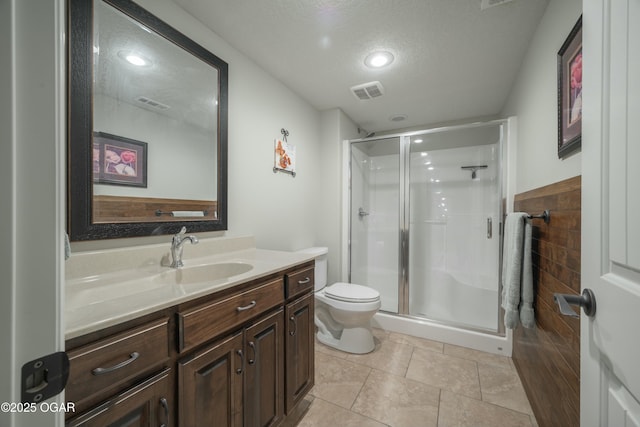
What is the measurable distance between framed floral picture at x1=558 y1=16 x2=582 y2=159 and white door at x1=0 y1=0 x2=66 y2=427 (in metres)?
1.49

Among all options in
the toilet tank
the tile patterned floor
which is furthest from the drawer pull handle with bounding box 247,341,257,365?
the toilet tank

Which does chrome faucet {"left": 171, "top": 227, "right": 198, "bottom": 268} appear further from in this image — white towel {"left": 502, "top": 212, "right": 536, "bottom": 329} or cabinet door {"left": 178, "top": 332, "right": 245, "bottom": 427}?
white towel {"left": 502, "top": 212, "right": 536, "bottom": 329}

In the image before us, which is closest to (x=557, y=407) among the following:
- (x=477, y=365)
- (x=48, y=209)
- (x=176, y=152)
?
(x=477, y=365)

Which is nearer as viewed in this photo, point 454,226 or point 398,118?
point 454,226

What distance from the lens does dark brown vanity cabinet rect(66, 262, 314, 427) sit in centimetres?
62

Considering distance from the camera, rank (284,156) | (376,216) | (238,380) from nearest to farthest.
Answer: (238,380) → (284,156) → (376,216)

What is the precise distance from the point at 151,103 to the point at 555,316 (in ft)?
7.14

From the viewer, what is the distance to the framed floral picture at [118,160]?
1.02 m

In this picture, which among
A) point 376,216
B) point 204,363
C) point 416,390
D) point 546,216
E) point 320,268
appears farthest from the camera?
point 376,216

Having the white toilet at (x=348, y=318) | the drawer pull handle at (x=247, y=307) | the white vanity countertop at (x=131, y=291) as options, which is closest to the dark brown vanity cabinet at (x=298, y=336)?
the white vanity countertop at (x=131, y=291)

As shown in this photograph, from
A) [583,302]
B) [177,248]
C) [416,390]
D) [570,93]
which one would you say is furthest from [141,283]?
[570,93]

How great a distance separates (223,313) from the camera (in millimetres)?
922

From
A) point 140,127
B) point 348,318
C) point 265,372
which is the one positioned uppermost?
point 140,127
